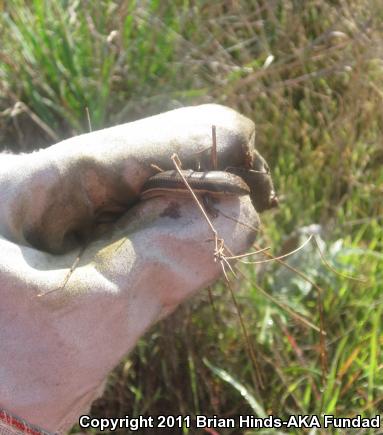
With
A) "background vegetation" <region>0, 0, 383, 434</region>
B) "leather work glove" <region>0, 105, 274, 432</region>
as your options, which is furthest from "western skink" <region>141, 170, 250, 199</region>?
"background vegetation" <region>0, 0, 383, 434</region>

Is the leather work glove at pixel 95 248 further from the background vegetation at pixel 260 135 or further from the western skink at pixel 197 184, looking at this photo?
the background vegetation at pixel 260 135

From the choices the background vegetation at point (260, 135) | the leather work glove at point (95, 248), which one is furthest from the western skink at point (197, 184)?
the background vegetation at point (260, 135)

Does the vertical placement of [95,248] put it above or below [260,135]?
above

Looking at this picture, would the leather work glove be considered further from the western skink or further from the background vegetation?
the background vegetation

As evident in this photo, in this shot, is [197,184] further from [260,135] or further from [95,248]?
[260,135]

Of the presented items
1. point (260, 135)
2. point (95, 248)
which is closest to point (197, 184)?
point (95, 248)
